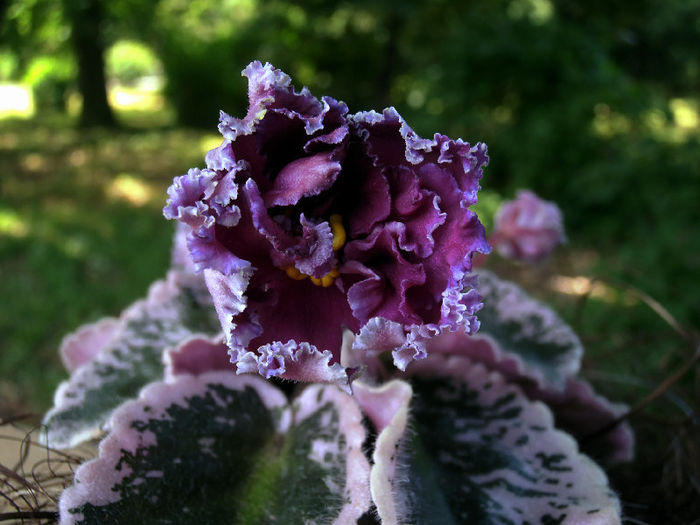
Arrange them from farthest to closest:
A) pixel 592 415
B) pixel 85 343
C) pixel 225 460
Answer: pixel 85 343 → pixel 592 415 → pixel 225 460

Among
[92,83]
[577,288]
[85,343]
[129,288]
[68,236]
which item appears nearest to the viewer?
[85,343]

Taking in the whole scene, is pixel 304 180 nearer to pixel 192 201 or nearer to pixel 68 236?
pixel 192 201

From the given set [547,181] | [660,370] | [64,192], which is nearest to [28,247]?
[64,192]

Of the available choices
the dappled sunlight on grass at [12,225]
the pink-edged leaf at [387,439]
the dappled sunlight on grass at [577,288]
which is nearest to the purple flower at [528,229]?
the pink-edged leaf at [387,439]

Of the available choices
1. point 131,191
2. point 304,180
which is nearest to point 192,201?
point 304,180

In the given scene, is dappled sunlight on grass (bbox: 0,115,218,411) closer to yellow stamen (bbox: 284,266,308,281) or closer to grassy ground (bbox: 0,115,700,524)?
grassy ground (bbox: 0,115,700,524)

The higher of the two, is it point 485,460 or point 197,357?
point 197,357
